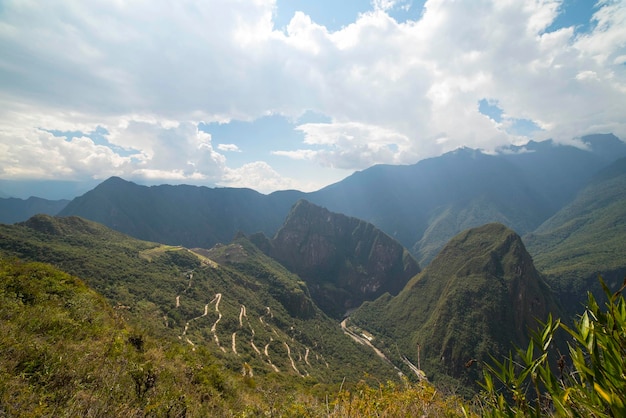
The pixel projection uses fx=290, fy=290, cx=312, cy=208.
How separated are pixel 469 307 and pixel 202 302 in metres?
86.6

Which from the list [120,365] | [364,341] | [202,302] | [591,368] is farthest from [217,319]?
[591,368]

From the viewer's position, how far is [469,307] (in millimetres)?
99812

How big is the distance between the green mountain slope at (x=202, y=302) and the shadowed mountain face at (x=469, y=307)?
21397mm

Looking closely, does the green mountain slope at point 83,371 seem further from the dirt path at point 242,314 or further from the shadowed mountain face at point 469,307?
the shadowed mountain face at point 469,307

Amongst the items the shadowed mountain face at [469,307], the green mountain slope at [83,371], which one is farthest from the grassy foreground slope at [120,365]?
the shadowed mountain face at [469,307]

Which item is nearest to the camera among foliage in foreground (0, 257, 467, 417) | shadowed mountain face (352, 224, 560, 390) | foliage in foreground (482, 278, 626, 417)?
foliage in foreground (482, 278, 626, 417)

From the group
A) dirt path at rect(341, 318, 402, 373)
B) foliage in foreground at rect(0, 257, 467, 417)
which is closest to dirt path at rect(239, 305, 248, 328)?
dirt path at rect(341, 318, 402, 373)

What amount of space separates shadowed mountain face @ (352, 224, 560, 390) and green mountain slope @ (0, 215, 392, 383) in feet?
70.2

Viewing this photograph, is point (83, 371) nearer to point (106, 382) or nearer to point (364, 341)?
point (106, 382)

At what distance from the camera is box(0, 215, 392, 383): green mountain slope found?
54781 millimetres

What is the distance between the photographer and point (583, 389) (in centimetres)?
324

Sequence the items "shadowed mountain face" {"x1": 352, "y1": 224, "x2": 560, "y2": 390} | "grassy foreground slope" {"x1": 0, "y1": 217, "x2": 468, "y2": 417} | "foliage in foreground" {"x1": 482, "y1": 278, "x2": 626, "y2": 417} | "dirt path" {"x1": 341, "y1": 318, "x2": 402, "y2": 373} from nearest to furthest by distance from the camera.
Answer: "foliage in foreground" {"x1": 482, "y1": 278, "x2": 626, "y2": 417}
"grassy foreground slope" {"x1": 0, "y1": 217, "x2": 468, "y2": 417}
"shadowed mountain face" {"x1": 352, "y1": 224, "x2": 560, "y2": 390}
"dirt path" {"x1": 341, "y1": 318, "x2": 402, "y2": 373}

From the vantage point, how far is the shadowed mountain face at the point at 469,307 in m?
89.5

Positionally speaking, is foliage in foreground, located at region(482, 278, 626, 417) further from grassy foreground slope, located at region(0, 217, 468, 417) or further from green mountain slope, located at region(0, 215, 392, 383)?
green mountain slope, located at region(0, 215, 392, 383)
